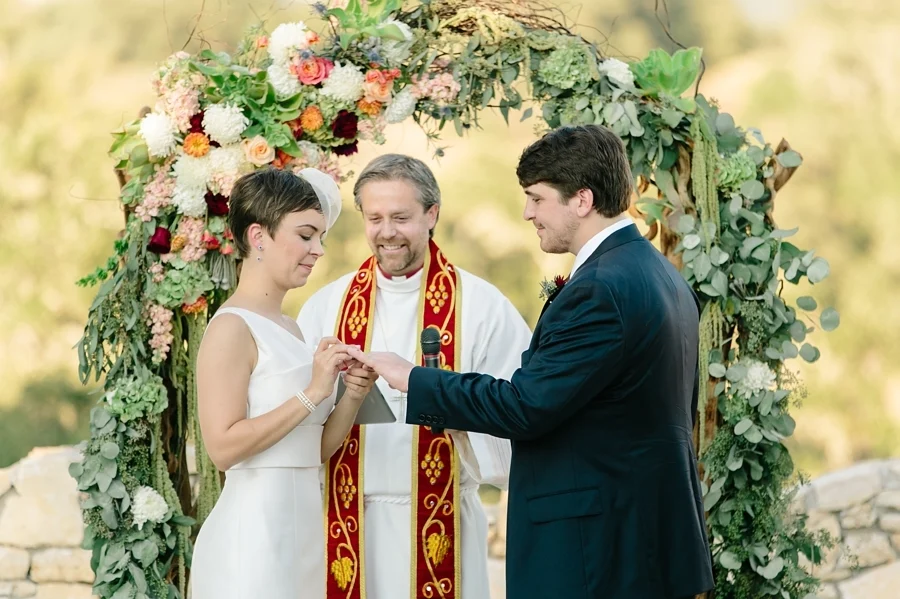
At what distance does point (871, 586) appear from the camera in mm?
6863

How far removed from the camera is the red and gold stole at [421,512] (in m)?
3.97

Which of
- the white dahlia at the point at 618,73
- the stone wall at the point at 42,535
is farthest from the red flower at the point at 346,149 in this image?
the stone wall at the point at 42,535

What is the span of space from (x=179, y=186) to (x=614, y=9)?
8526 mm

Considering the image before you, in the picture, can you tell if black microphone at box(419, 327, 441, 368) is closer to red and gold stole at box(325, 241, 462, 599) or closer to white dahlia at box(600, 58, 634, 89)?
red and gold stole at box(325, 241, 462, 599)

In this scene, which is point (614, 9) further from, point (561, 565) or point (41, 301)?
point (561, 565)

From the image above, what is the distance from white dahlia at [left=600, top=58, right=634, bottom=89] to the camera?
4410mm

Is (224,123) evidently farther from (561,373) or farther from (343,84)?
(561,373)

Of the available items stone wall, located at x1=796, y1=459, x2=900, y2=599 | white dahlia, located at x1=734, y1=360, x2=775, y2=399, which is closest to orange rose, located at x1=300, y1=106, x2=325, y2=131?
white dahlia, located at x1=734, y1=360, x2=775, y2=399

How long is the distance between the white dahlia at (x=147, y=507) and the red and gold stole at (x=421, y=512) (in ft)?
2.52

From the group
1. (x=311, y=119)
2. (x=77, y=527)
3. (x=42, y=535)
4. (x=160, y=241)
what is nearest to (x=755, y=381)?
(x=311, y=119)

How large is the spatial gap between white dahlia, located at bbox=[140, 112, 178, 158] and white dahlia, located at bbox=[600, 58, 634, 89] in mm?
1713

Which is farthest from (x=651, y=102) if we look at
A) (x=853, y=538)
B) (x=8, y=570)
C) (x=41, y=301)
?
(x=41, y=301)

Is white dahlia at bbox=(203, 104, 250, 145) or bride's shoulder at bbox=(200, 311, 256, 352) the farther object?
white dahlia at bbox=(203, 104, 250, 145)

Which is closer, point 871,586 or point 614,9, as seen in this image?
point 871,586
